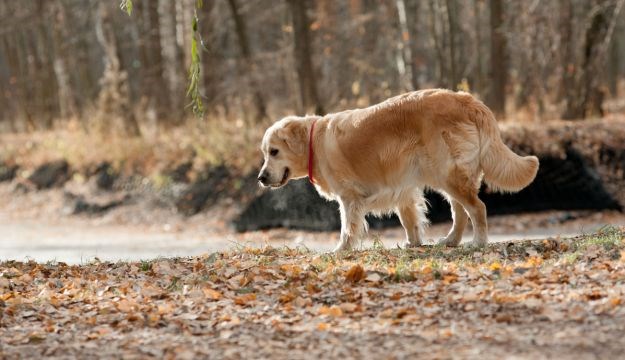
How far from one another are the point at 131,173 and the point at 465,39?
1721 centimetres

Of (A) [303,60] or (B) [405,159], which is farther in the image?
(A) [303,60]

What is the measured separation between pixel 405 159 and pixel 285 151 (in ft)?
4.81

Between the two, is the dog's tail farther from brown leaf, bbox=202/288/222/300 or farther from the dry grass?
the dry grass

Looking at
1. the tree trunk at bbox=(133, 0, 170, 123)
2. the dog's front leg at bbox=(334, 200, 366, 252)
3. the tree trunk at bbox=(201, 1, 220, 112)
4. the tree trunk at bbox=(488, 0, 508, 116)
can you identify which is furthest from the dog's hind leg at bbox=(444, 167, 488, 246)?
the tree trunk at bbox=(133, 0, 170, 123)

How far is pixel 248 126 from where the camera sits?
19156mm

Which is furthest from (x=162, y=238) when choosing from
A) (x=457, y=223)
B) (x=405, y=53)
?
(x=457, y=223)

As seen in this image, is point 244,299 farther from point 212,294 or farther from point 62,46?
point 62,46

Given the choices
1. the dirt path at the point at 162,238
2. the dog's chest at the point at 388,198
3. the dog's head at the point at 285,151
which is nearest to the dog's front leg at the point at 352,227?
the dog's chest at the point at 388,198

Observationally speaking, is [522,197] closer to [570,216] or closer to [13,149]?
[570,216]

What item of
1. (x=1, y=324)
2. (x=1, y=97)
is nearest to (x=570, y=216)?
(x=1, y=324)

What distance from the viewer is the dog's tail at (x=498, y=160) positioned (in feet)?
26.7

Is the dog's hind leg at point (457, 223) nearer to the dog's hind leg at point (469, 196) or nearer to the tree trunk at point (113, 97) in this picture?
the dog's hind leg at point (469, 196)

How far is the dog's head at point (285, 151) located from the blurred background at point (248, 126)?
15.1 ft

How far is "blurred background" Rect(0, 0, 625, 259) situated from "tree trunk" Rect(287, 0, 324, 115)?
0.03 meters
